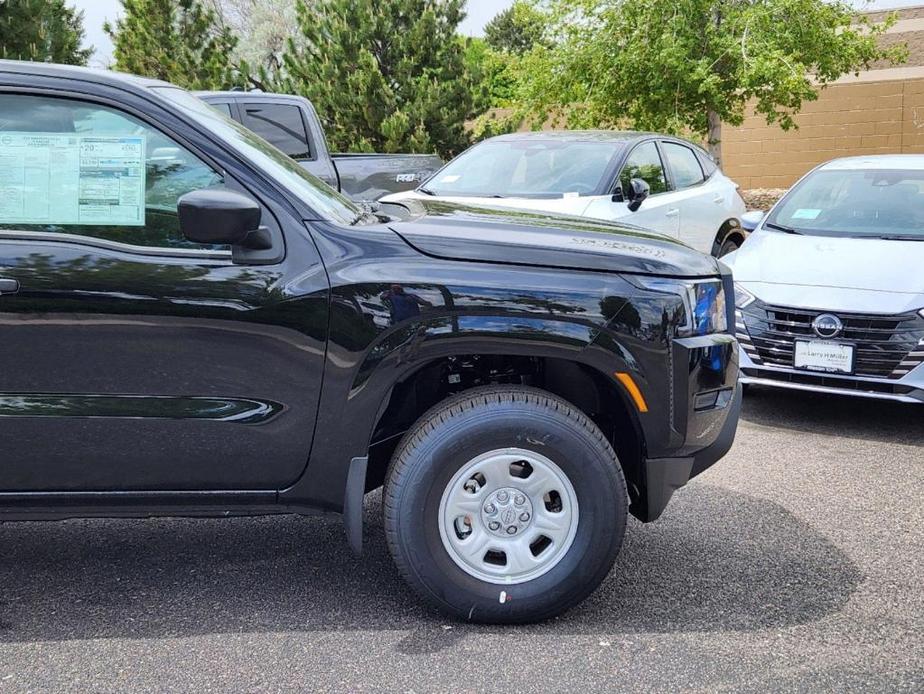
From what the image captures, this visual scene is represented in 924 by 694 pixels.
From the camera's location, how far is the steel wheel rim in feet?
11.5

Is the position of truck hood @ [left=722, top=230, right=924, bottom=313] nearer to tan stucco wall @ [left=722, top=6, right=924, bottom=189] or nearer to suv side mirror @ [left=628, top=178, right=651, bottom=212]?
suv side mirror @ [left=628, top=178, right=651, bottom=212]

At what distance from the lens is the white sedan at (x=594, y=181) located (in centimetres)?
820

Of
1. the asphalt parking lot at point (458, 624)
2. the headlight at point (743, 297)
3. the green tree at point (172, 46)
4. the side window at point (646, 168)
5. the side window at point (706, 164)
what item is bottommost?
the asphalt parking lot at point (458, 624)

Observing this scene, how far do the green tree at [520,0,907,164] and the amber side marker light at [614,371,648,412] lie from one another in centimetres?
1304

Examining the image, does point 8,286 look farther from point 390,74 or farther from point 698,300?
point 390,74

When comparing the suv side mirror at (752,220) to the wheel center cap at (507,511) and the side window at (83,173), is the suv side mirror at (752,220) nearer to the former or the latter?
the wheel center cap at (507,511)

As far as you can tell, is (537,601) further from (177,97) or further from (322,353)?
(177,97)

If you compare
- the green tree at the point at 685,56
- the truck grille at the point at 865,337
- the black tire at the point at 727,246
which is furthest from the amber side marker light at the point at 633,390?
the green tree at the point at 685,56

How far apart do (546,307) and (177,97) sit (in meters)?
1.46

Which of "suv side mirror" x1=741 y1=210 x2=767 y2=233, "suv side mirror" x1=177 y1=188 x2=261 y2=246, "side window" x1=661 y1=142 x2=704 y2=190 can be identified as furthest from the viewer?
"side window" x1=661 y1=142 x2=704 y2=190

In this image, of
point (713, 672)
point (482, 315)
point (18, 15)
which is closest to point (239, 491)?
point (482, 315)

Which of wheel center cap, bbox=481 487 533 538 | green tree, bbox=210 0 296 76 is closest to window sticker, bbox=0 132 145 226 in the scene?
wheel center cap, bbox=481 487 533 538

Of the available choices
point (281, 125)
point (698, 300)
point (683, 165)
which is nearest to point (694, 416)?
point (698, 300)

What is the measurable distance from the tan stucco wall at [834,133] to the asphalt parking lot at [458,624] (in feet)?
65.5
